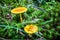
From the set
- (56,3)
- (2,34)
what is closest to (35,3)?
(56,3)

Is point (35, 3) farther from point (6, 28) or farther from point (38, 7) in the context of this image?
point (6, 28)

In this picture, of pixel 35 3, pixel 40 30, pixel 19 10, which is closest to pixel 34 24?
pixel 40 30

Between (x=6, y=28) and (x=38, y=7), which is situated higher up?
(x=38, y=7)

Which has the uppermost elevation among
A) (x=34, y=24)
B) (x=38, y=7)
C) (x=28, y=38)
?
(x=38, y=7)

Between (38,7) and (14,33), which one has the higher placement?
(38,7)

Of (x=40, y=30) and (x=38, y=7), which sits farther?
(x=38, y=7)

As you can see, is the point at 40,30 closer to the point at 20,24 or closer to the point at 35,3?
the point at 20,24
